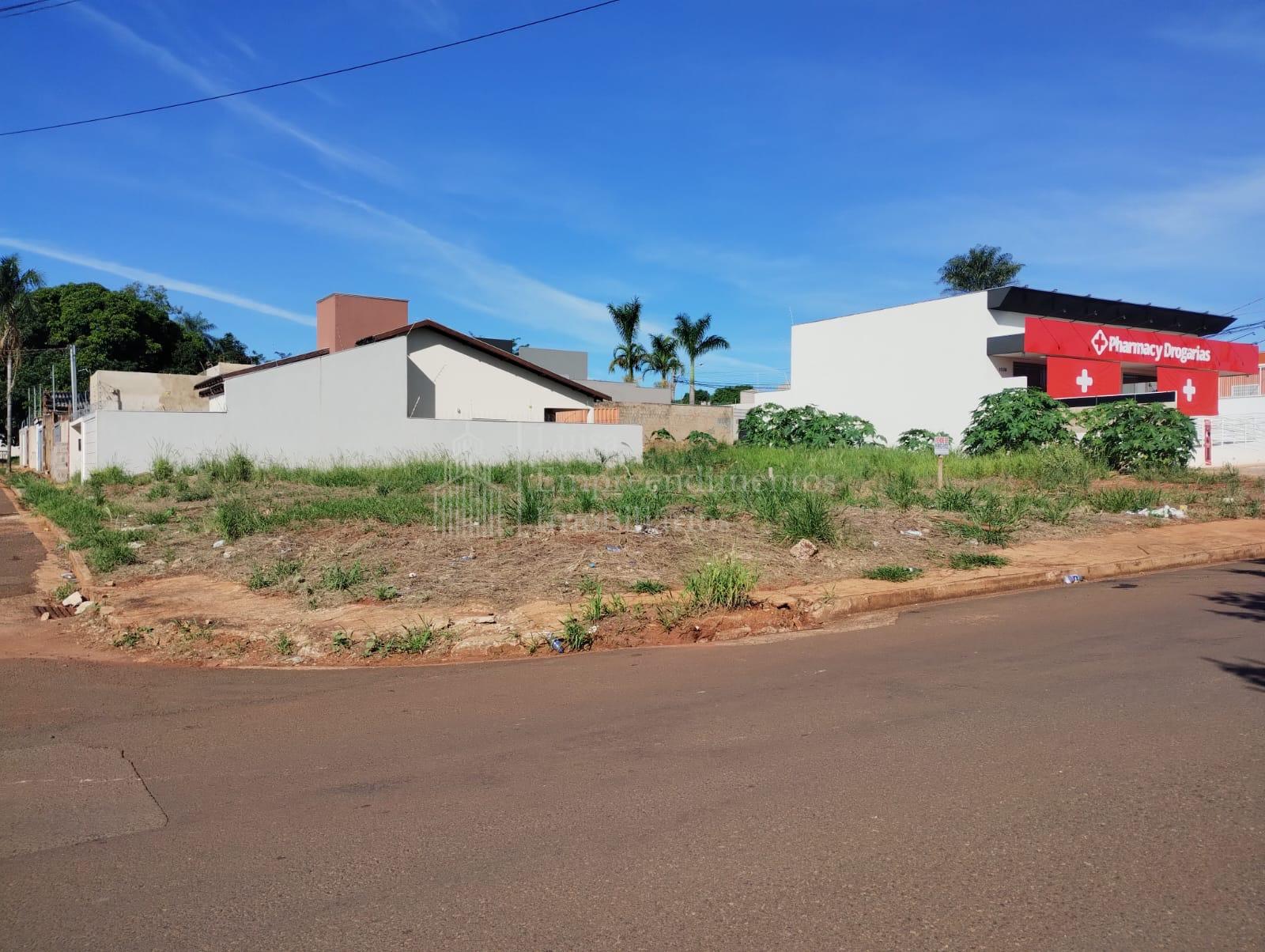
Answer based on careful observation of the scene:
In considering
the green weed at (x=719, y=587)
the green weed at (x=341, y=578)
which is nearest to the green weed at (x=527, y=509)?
the green weed at (x=341, y=578)

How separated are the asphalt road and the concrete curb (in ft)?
8.53

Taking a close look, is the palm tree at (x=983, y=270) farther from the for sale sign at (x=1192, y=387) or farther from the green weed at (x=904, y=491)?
the green weed at (x=904, y=491)

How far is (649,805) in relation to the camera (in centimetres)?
435

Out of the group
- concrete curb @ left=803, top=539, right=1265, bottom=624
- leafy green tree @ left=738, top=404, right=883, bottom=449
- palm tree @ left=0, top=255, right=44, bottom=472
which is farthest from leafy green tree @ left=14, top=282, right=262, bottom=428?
concrete curb @ left=803, top=539, right=1265, bottom=624

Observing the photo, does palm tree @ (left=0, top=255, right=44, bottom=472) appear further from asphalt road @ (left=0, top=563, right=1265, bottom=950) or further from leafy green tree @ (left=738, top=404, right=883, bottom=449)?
asphalt road @ (left=0, top=563, right=1265, bottom=950)

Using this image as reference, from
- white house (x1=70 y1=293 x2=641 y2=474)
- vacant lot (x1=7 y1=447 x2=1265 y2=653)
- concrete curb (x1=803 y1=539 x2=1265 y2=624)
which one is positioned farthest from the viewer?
white house (x1=70 y1=293 x2=641 y2=474)

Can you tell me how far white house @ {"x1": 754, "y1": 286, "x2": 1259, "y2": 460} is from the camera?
35375mm

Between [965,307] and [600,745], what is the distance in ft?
113

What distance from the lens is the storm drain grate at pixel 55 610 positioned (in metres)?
9.70

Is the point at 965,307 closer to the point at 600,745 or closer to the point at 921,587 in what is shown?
the point at 921,587

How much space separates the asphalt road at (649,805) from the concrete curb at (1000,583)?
8.53 ft

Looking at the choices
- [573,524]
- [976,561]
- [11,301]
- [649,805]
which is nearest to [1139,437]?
[976,561]

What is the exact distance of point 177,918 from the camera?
3369 mm

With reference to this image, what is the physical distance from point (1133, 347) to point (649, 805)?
41810mm
